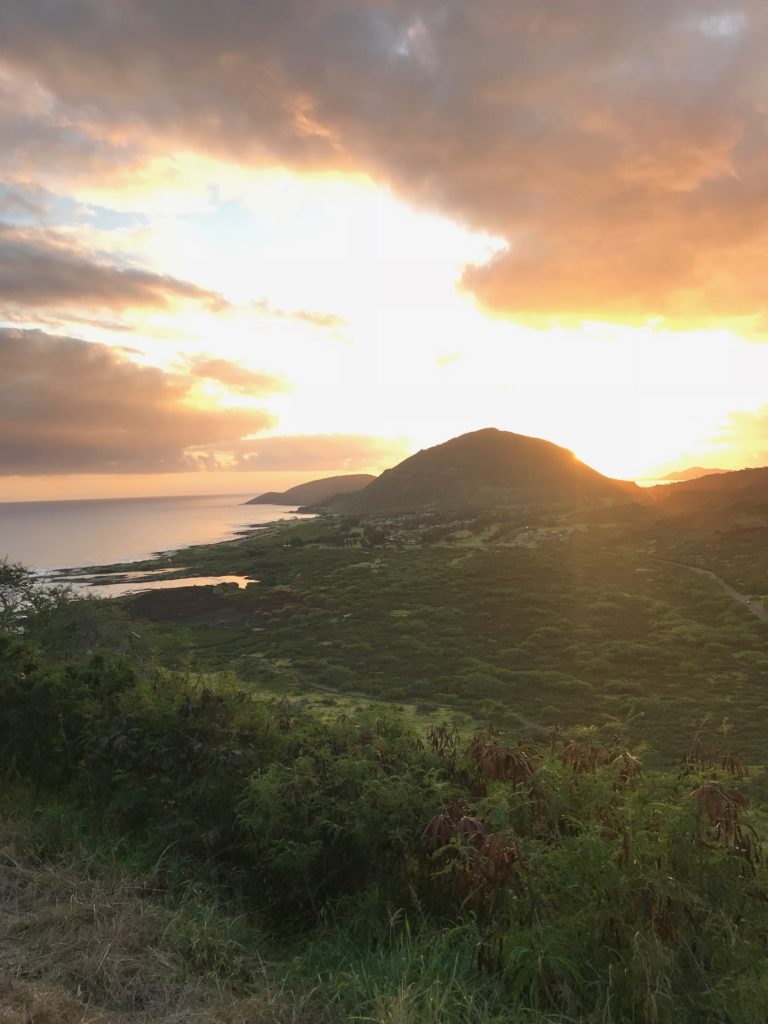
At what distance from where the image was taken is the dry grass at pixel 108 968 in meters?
4.36

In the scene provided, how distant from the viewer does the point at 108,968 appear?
482 cm

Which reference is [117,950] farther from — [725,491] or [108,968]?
[725,491]

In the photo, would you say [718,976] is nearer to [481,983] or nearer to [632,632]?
[481,983]

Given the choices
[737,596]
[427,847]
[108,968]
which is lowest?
[737,596]

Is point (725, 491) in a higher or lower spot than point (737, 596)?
higher

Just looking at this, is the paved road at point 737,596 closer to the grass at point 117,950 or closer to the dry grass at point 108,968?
the grass at point 117,950

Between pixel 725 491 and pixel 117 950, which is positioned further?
pixel 725 491

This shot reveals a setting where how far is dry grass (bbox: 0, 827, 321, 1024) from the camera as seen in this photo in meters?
4.36

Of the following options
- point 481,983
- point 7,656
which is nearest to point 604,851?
point 481,983

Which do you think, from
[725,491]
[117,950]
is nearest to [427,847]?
[117,950]

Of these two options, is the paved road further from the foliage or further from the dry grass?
the dry grass

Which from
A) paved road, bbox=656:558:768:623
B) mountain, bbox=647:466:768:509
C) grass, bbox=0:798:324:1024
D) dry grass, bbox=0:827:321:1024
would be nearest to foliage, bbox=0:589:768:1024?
grass, bbox=0:798:324:1024

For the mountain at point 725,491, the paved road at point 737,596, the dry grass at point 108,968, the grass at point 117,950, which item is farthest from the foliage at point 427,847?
the mountain at point 725,491

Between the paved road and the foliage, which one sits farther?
the paved road
